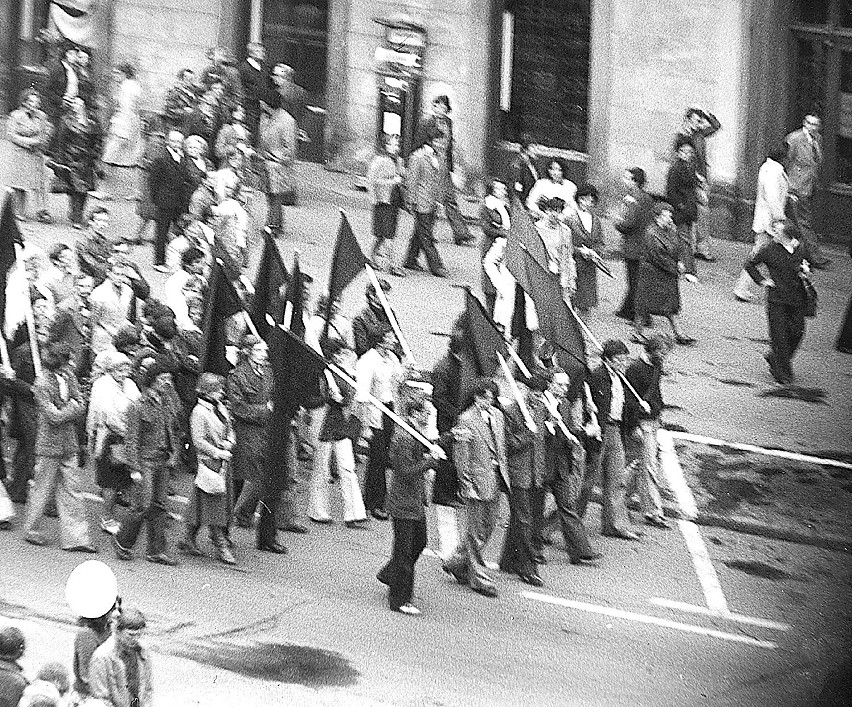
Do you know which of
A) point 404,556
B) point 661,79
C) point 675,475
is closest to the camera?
point 404,556

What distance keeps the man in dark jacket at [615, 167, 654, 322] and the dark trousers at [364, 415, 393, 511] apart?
169 inches

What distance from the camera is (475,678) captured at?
522 inches

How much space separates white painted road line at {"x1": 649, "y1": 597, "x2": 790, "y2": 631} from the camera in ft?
47.8

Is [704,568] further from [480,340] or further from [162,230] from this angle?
[162,230]

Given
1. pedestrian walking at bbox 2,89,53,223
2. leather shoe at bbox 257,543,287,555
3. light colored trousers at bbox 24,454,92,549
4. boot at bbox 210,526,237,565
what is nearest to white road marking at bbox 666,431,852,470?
leather shoe at bbox 257,543,287,555

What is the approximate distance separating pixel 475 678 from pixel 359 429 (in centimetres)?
274

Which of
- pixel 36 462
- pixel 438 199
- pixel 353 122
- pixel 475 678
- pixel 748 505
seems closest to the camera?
pixel 475 678

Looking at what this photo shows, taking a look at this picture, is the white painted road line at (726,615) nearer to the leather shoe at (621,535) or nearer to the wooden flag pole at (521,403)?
the leather shoe at (621,535)

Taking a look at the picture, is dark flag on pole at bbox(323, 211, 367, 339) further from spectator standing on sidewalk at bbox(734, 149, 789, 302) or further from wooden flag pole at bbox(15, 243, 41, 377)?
spectator standing on sidewalk at bbox(734, 149, 789, 302)

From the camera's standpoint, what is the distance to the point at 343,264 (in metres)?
15.7

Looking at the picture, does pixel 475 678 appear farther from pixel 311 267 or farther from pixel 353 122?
pixel 353 122

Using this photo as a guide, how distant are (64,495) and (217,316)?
67.9 inches

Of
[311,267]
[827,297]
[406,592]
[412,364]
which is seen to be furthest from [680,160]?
[406,592]

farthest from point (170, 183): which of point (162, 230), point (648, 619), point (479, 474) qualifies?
point (648, 619)
